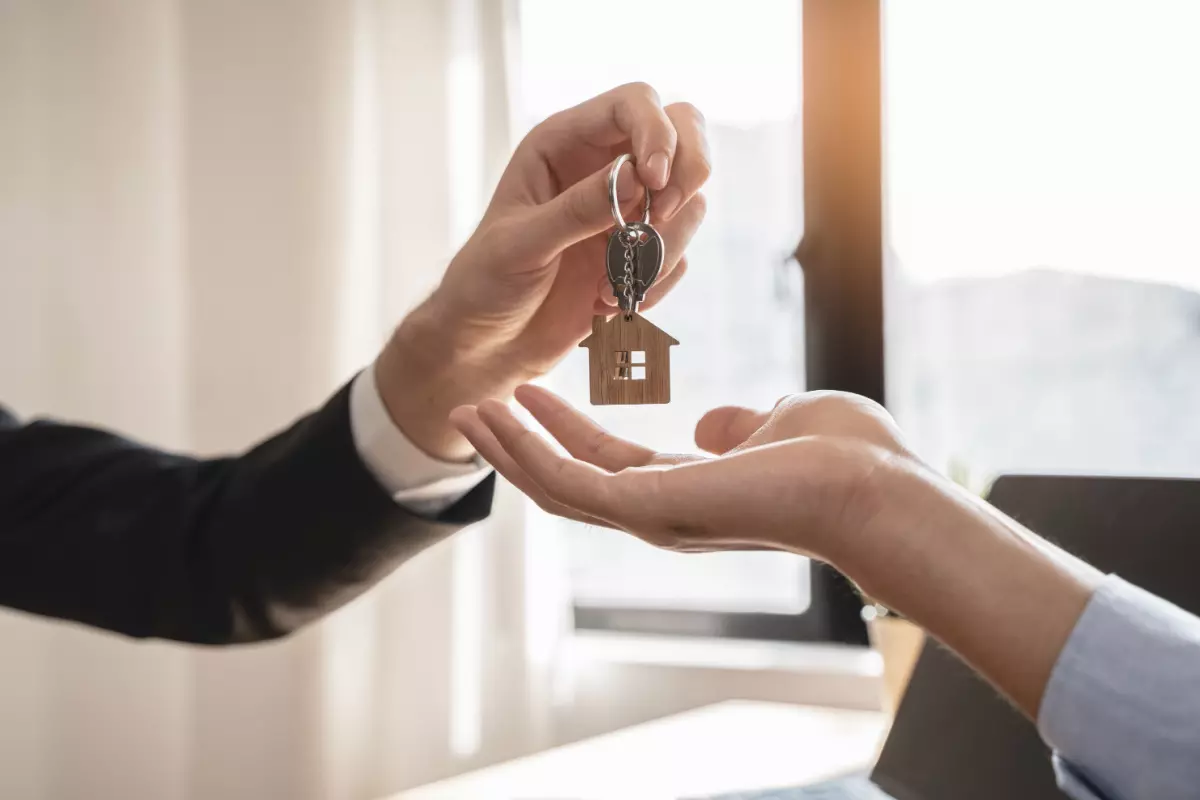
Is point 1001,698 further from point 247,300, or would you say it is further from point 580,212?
point 247,300

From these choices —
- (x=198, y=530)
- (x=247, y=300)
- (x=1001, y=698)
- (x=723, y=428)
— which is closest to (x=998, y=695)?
(x=1001, y=698)

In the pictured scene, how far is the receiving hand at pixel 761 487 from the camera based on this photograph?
0.58 meters

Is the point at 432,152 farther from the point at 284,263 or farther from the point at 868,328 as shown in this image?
the point at 868,328

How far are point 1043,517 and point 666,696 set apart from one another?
1.03 meters

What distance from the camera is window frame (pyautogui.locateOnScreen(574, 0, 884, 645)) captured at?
1.89 meters

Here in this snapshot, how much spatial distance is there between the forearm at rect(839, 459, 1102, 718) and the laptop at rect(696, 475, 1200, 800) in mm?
341

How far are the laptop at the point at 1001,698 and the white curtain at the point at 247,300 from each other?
3.02ft

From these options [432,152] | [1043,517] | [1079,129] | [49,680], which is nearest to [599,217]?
[1043,517]

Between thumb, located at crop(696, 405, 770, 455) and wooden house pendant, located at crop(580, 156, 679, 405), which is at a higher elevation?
wooden house pendant, located at crop(580, 156, 679, 405)

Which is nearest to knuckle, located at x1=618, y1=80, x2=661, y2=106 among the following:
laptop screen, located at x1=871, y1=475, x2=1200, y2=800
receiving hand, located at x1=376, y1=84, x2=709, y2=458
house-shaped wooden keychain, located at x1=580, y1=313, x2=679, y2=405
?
receiving hand, located at x1=376, y1=84, x2=709, y2=458

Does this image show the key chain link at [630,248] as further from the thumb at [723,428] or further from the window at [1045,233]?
the window at [1045,233]

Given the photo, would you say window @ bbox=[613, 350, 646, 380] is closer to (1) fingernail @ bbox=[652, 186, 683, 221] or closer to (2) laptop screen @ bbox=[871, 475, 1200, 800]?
(1) fingernail @ bbox=[652, 186, 683, 221]

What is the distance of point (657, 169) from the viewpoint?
723mm

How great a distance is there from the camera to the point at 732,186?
1974 mm
